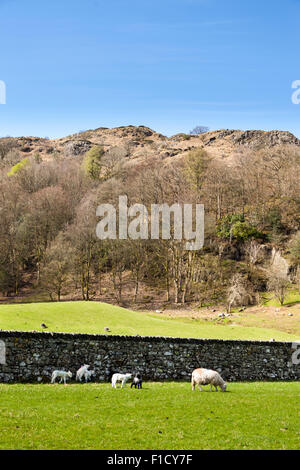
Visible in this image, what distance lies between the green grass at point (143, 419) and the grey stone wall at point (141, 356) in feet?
7.19

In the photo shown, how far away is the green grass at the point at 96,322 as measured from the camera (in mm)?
26656

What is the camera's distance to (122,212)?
6900 cm

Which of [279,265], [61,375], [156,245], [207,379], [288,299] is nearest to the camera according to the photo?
[207,379]

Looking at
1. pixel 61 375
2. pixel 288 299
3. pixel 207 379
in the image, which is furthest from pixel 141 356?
pixel 288 299

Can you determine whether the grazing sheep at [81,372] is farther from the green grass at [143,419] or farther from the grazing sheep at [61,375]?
the green grass at [143,419]

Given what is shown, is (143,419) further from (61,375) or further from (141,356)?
(141,356)

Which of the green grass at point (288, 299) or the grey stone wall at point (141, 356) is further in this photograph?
the green grass at point (288, 299)

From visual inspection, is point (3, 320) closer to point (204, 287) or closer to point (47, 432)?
point (47, 432)

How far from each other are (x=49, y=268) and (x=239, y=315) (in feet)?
86.7

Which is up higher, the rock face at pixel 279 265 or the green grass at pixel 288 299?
→ the rock face at pixel 279 265

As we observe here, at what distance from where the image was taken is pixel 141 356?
24.7m

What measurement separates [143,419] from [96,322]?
16.7 meters

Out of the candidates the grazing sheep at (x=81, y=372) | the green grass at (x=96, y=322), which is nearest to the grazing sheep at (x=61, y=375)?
the grazing sheep at (x=81, y=372)

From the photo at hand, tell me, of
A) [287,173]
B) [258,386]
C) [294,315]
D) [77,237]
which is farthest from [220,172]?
[258,386]
